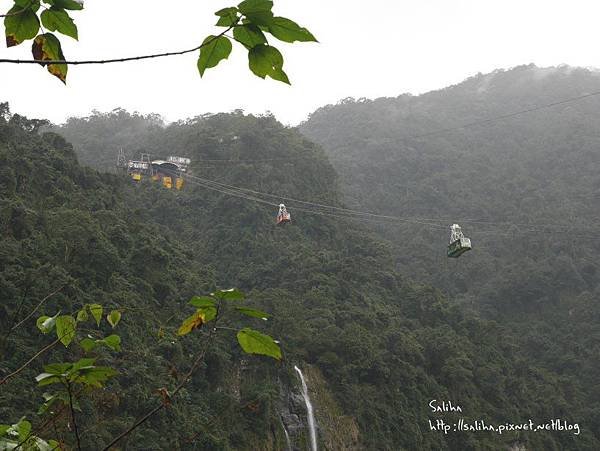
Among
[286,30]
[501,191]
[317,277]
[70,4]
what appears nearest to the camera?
[286,30]

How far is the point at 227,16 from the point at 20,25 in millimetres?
319

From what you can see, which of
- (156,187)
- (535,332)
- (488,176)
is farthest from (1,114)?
(488,176)

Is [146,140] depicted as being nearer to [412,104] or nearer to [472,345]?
[472,345]

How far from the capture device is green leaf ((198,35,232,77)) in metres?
0.87

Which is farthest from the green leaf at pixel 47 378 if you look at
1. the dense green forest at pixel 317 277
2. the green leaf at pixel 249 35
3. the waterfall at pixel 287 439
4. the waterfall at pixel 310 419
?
the waterfall at pixel 310 419

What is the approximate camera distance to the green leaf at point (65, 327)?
1.20 metres

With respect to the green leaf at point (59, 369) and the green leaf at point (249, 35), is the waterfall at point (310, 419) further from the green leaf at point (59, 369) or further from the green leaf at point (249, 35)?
the green leaf at point (249, 35)

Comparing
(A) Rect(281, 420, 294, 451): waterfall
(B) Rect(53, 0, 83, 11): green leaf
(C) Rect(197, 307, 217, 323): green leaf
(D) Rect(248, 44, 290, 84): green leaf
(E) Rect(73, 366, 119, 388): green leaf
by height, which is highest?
(B) Rect(53, 0, 83, 11): green leaf

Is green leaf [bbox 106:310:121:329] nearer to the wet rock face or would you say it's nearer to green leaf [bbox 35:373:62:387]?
green leaf [bbox 35:373:62:387]

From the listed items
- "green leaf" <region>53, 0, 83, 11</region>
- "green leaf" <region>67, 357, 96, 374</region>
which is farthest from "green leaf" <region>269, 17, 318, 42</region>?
"green leaf" <region>67, 357, 96, 374</region>

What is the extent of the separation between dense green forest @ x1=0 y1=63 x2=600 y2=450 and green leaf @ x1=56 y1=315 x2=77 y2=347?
2.85 meters

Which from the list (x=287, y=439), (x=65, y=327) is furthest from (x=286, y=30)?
(x=287, y=439)

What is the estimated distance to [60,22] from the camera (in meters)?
0.95

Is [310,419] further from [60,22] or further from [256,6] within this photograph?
[256,6]
